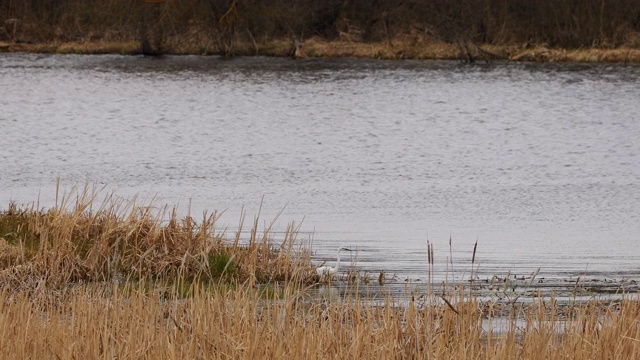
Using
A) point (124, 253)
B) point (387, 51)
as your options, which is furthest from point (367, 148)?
point (387, 51)

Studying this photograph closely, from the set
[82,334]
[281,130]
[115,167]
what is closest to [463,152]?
[281,130]

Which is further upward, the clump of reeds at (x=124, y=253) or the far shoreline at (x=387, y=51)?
the clump of reeds at (x=124, y=253)

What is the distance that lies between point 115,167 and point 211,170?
84.9 inches

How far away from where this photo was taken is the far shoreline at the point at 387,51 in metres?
52.8

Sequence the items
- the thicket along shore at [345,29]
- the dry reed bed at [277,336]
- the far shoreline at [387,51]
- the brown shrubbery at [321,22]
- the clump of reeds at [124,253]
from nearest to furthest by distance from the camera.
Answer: the dry reed bed at [277,336]
the clump of reeds at [124,253]
the far shoreline at [387,51]
the thicket along shore at [345,29]
the brown shrubbery at [321,22]

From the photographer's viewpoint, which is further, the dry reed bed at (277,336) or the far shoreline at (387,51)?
the far shoreline at (387,51)

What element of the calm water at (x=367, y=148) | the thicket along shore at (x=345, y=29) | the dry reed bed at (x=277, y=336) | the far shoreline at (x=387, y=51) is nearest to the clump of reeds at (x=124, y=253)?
the calm water at (x=367, y=148)

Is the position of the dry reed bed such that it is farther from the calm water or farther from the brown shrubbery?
the brown shrubbery

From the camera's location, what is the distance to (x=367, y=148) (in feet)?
98.1

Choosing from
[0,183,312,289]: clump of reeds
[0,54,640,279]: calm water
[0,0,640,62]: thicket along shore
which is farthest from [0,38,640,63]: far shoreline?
[0,183,312,289]: clump of reeds

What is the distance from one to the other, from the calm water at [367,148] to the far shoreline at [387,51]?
1.39m

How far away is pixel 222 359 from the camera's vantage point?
8.50 metres

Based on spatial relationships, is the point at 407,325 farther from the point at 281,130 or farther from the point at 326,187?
the point at 281,130

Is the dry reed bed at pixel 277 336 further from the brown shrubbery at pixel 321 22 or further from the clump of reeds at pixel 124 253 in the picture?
the brown shrubbery at pixel 321 22
